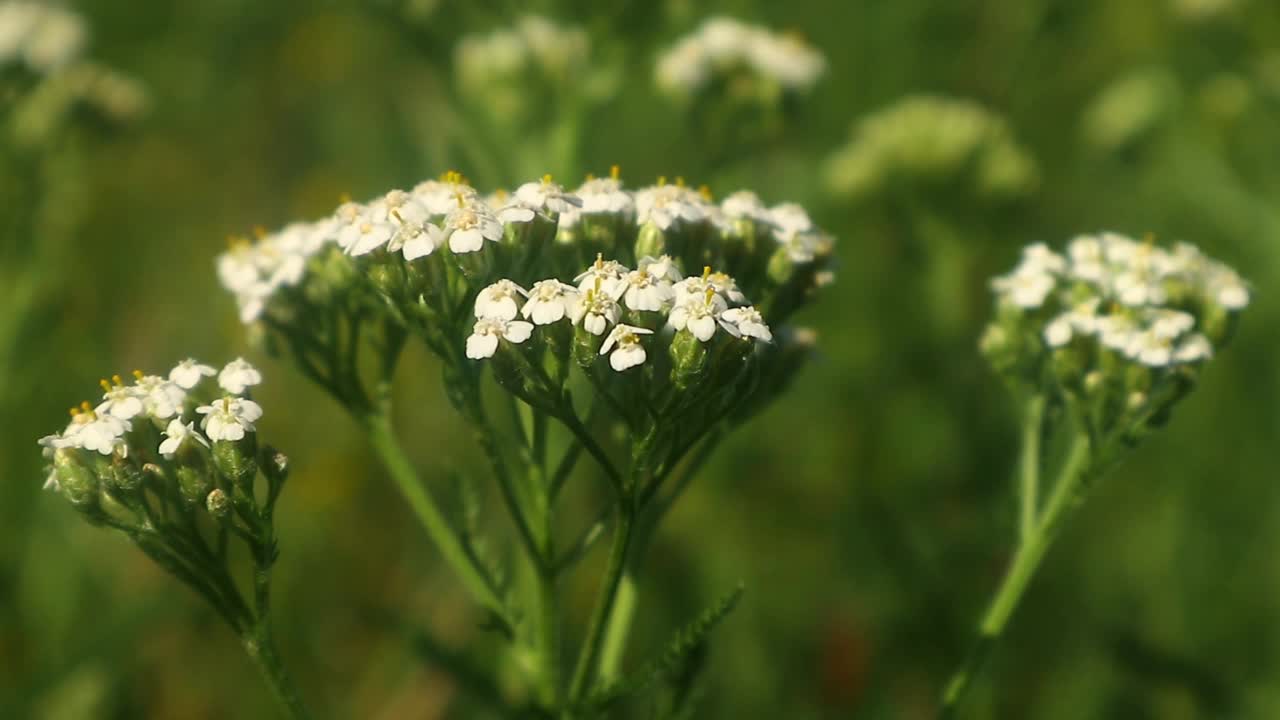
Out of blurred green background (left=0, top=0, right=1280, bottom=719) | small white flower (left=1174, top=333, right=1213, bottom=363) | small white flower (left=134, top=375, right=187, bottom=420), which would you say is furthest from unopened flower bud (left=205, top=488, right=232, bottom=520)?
small white flower (left=1174, top=333, right=1213, bottom=363)

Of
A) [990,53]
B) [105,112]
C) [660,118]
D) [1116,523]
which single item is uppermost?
[105,112]

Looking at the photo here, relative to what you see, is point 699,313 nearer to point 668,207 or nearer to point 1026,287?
point 668,207

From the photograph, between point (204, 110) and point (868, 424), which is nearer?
point (868, 424)

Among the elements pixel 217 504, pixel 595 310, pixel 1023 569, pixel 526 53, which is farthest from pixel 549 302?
pixel 526 53

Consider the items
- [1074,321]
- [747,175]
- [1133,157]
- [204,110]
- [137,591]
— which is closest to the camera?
[1074,321]

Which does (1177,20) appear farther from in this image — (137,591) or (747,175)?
(137,591)

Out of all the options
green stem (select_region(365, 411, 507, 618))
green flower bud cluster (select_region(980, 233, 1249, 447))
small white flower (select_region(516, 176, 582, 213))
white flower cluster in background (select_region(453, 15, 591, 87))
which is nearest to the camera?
small white flower (select_region(516, 176, 582, 213))

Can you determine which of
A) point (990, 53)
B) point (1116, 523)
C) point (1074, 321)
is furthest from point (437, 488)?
point (990, 53)

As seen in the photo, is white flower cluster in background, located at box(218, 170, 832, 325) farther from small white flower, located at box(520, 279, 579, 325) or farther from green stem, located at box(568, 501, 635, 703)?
green stem, located at box(568, 501, 635, 703)
